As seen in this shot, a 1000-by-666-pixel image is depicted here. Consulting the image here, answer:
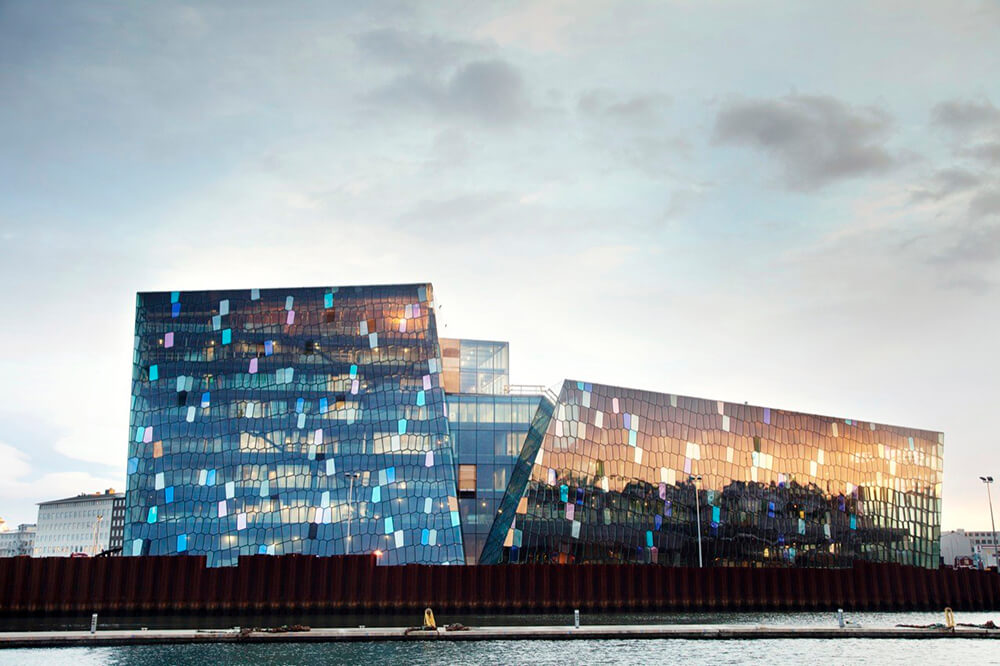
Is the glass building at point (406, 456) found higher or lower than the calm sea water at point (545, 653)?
higher

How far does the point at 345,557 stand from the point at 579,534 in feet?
68.6

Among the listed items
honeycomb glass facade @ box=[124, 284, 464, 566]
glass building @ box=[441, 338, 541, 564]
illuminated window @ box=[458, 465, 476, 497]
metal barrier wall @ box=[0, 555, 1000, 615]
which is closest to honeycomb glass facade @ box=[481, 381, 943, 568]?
glass building @ box=[441, 338, 541, 564]

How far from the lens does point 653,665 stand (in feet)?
105

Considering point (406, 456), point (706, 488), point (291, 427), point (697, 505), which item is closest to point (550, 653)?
point (406, 456)

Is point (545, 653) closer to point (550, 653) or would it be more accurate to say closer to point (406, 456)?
point (550, 653)


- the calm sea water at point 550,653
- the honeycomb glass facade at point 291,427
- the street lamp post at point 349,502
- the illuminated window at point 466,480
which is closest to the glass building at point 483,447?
the illuminated window at point 466,480

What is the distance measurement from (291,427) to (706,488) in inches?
1268

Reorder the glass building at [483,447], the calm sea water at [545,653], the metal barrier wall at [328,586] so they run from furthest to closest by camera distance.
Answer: the glass building at [483,447] → the metal barrier wall at [328,586] → the calm sea water at [545,653]

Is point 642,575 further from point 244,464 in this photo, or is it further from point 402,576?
point 244,464

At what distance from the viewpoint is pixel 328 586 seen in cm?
5119

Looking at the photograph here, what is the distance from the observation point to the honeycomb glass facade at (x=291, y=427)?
6694 centimetres

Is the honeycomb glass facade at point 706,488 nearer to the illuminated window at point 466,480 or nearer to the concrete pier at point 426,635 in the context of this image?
the illuminated window at point 466,480

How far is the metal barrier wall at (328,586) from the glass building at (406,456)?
12.7 metres

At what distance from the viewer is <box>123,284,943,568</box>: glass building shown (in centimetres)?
6694
